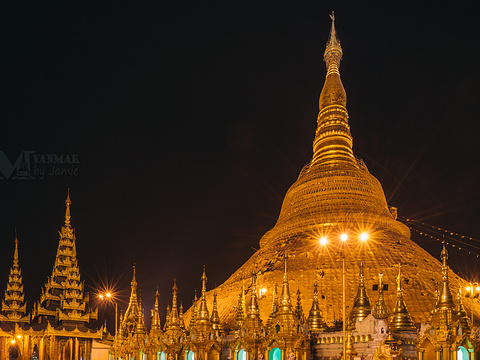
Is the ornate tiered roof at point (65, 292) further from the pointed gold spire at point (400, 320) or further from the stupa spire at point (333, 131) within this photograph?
the pointed gold spire at point (400, 320)

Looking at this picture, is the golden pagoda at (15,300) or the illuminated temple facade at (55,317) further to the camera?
the golden pagoda at (15,300)

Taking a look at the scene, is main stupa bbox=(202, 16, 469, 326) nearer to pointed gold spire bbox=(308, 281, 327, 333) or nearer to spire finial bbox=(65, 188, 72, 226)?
pointed gold spire bbox=(308, 281, 327, 333)

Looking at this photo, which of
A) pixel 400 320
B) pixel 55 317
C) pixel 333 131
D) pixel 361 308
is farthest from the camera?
pixel 55 317

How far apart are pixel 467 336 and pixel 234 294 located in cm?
1586

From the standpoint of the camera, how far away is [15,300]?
48156 millimetres

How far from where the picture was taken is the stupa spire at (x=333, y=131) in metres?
40.6

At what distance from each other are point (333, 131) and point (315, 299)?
Result: 1955 centimetres

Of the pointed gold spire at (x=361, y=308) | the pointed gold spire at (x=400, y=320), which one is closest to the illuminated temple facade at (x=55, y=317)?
the pointed gold spire at (x=361, y=308)

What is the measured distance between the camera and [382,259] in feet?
100

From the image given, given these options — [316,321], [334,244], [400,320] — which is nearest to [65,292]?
[334,244]

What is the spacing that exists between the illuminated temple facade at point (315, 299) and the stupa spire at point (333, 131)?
0.36ft

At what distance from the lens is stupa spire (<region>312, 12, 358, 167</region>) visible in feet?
133

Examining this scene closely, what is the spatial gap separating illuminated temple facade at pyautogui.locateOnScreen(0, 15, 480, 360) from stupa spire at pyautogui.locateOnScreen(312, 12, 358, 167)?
109 mm

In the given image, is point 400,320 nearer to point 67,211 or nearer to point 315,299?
point 315,299
